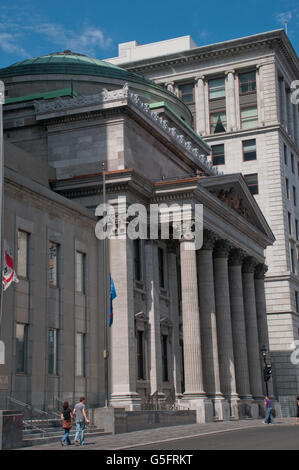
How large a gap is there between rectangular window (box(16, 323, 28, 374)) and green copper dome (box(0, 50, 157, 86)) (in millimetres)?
24158

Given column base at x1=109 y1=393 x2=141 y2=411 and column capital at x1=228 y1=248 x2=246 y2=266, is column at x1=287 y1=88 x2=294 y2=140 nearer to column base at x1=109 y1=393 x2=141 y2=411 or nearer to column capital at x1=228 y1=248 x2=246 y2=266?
column capital at x1=228 y1=248 x2=246 y2=266

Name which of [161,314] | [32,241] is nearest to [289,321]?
[161,314]

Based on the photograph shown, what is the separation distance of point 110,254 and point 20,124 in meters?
11.3

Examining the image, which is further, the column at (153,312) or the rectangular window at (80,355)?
the column at (153,312)

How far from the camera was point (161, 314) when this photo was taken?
151 feet

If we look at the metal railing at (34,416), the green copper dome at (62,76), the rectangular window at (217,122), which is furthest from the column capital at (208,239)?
the rectangular window at (217,122)

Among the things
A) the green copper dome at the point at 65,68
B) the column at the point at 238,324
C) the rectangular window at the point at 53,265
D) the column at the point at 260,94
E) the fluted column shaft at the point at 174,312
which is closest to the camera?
the rectangular window at the point at 53,265

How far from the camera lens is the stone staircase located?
88.0 ft

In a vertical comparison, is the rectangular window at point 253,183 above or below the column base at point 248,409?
above

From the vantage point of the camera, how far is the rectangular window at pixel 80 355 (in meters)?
38.8

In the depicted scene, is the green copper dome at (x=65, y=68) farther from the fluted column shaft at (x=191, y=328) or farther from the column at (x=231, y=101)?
the column at (x=231, y=101)

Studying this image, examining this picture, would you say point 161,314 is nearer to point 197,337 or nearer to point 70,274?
point 197,337

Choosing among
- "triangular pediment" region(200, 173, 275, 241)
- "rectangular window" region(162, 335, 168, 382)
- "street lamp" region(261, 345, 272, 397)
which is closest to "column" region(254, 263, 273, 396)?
"street lamp" region(261, 345, 272, 397)

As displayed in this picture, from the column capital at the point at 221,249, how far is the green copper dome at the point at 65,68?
48.9 feet
